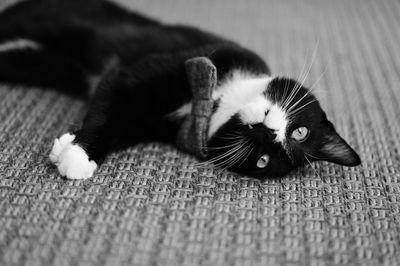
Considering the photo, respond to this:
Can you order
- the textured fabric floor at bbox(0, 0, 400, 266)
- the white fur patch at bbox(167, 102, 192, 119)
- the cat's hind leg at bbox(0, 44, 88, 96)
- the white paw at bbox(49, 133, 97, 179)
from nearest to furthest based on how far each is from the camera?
the textured fabric floor at bbox(0, 0, 400, 266) < the white paw at bbox(49, 133, 97, 179) < the white fur patch at bbox(167, 102, 192, 119) < the cat's hind leg at bbox(0, 44, 88, 96)

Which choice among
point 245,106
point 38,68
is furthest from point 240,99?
point 38,68

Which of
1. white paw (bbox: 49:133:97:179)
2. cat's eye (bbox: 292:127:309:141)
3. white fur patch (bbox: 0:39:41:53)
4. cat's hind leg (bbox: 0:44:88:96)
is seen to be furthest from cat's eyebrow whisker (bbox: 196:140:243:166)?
white fur patch (bbox: 0:39:41:53)

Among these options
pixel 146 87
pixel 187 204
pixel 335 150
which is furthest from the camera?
pixel 146 87

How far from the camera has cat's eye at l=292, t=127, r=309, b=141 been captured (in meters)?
→ 0.94

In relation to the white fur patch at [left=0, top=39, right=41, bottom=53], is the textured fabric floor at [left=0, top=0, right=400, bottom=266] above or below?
below

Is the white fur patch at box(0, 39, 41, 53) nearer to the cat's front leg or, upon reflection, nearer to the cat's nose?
the cat's front leg

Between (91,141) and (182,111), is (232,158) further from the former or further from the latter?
(91,141)

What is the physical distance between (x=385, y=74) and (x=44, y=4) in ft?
3.74

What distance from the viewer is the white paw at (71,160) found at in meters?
0.87

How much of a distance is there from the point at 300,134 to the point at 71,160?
1.62ft

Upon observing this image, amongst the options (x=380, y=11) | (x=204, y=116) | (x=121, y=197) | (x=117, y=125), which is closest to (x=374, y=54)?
(x=380, y=11)

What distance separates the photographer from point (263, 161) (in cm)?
92

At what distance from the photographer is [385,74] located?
1429 mm

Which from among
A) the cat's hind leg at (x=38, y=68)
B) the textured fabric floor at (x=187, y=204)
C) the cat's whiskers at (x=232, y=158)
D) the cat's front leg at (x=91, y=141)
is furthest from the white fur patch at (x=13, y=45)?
the cat's whiskers at (x=232, y=158)
